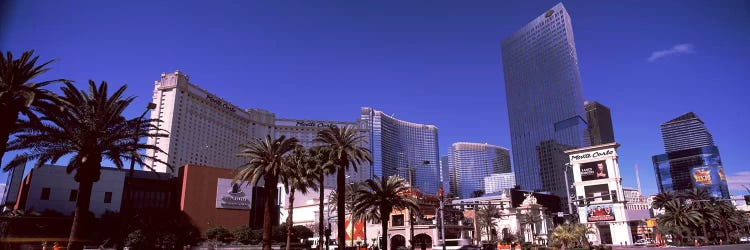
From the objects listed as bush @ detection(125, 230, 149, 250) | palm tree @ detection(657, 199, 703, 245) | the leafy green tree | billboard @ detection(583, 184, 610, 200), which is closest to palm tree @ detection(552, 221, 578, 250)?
palm tree @ detection(657, 199, 703, 245)

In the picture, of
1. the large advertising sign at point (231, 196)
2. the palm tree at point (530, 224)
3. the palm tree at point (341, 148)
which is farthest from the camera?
the palm tree at point (530, 224)

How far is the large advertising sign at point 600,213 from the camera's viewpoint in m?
86.9

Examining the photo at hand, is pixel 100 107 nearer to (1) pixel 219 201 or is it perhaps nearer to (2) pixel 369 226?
(1) pixel 219 201

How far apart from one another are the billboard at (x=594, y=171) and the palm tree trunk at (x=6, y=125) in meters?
94.0

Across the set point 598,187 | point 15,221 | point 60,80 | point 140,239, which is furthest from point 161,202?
point 598,187

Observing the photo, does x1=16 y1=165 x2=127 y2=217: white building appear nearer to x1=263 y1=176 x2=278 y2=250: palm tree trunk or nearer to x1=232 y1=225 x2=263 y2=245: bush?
x1=232 y1=225 x2=263 y2=245: bush

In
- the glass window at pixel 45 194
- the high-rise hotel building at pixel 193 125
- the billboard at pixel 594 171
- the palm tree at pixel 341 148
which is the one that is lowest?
the glass window at pixel 45 194

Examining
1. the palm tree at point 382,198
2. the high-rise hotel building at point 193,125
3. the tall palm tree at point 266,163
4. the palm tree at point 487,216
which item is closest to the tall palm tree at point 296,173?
the tall palm tree at point 266,163

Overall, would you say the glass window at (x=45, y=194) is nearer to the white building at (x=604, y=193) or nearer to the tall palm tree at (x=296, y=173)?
the tall palm tree at (x=296, y=173)

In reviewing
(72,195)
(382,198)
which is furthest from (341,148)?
(72,195)

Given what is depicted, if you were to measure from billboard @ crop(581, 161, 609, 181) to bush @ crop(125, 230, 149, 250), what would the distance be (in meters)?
82.5

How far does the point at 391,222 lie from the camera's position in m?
83.5

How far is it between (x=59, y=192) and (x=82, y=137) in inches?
1561

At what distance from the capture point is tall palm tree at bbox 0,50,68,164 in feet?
69.8
